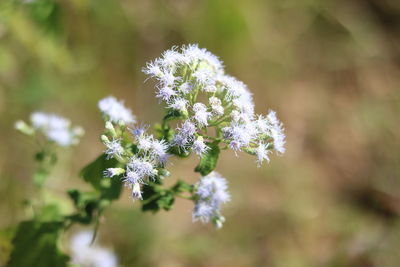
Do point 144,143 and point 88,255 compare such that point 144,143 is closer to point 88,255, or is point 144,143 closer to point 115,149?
point 115,149

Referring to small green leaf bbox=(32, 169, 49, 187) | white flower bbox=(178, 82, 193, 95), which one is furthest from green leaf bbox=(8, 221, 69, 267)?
white flower bbox=(178, 82, 193, 95)

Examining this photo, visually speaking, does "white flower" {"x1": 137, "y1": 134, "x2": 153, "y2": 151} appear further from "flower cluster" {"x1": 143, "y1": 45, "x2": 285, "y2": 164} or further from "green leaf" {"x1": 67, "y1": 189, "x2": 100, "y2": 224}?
"green leaf" {"x1": 67, "y1": 189, "x2": 100, "y2": 224}

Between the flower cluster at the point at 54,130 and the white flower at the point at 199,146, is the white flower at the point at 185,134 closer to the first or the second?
the white flower at the point at 199,146

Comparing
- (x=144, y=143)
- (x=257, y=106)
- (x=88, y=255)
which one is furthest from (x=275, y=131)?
(x=257, y=106)

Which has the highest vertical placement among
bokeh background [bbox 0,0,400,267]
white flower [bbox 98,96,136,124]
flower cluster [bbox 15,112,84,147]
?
bokeh background [bbox 0,0,400,267]

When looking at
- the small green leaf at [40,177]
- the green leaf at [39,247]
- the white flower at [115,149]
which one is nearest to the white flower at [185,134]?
the white flower at [115,149]

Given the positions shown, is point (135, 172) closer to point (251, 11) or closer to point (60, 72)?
point (60, 72)

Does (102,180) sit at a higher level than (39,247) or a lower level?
higher
